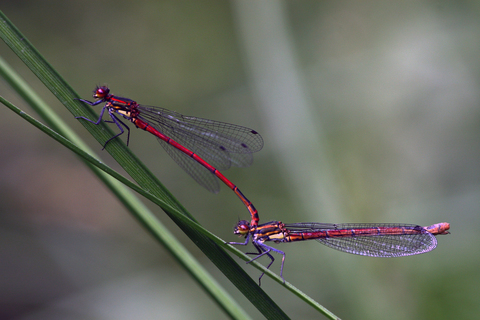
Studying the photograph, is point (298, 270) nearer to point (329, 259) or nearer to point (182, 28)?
point (329, 259)

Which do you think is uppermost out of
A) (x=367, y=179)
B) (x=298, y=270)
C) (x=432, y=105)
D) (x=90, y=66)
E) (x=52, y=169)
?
(x=432, y=105)

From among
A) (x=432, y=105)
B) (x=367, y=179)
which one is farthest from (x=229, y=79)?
(x=432, y=105)

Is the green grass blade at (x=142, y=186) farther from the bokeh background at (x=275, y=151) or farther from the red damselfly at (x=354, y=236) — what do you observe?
the bokeh background at (x=275, y=151)

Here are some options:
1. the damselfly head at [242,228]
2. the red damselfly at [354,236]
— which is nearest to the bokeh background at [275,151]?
the red damselfly at [354,236]

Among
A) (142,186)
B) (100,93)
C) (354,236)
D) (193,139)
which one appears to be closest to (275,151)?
(193,139)

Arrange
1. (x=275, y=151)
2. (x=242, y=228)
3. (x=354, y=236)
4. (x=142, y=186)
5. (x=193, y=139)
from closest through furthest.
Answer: (x=142, y=186)
(x=242, y=228)
(x=354, y=236)
(x=193, y=139)
(x=275, y=151)

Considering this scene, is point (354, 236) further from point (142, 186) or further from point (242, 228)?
point (142, 186)
